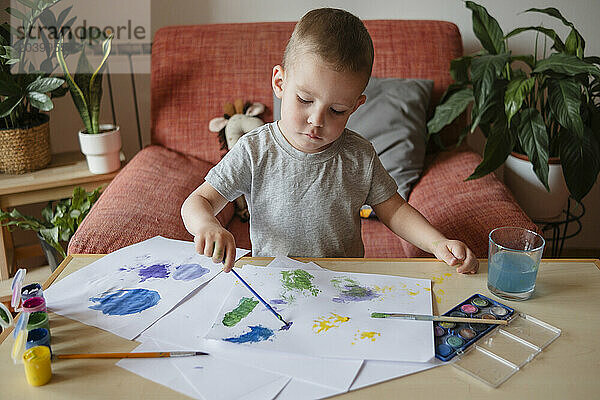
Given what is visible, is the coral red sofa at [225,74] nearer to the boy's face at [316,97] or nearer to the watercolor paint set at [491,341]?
the boy's face at [316,97]

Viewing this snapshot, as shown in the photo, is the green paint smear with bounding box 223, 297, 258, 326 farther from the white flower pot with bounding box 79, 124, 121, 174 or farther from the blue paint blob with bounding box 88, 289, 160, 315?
the white flower pot with bounding box 79, 124, 121, 174

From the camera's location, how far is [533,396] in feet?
2.44

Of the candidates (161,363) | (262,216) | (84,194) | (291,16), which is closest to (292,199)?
(262,216)

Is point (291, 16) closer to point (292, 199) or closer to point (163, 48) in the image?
point (163, 48)

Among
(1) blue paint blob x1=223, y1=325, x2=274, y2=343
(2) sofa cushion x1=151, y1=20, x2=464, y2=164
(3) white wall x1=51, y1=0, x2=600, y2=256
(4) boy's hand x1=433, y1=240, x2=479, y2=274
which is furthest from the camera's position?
(3) white wall x1=51, y1=0, x2=600, y2=256

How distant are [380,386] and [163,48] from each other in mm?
1703

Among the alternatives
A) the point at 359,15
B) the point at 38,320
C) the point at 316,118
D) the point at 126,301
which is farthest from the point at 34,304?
the point at 359,15

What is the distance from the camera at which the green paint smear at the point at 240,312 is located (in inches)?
34.7

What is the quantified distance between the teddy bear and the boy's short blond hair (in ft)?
2.90

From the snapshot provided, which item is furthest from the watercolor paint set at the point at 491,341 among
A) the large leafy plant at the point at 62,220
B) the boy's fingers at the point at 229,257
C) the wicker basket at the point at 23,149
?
the wicker basket at the point at 23,149

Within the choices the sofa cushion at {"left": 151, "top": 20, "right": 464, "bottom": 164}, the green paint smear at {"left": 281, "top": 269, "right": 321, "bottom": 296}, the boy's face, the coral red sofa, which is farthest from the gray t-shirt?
the sofa cushion at {"left": 151, "top": 20, "right": 464, "bottom": 164}

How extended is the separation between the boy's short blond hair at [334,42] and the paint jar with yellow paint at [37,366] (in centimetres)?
66

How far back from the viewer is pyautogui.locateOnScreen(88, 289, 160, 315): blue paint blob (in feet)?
3.04

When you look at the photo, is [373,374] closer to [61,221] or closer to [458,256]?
[458,256]
